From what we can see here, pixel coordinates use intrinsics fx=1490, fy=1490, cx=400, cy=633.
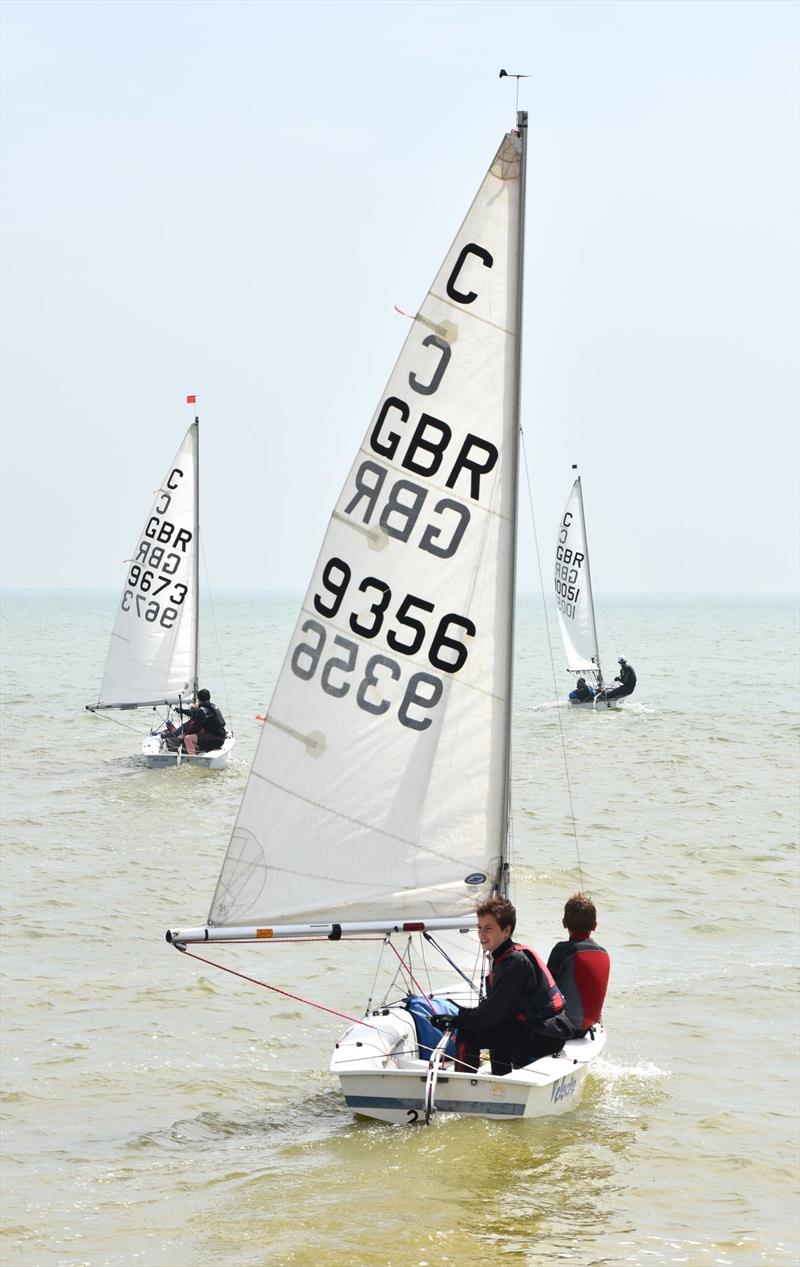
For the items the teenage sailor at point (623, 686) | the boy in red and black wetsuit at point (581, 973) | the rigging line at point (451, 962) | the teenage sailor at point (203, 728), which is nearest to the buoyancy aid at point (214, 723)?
the teenage sailor at point (203, 728)

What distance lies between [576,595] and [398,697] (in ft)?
101

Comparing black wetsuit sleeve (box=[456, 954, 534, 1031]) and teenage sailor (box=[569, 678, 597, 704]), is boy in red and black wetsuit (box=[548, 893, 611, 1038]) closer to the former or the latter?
black wetsuit sleeve (box=[456, 954, 534, 1031])

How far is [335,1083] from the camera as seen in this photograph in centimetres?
1020

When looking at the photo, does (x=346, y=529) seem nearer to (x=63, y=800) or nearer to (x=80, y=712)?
(x=63, y=800)

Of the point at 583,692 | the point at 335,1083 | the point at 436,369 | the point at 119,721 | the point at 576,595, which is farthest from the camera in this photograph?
the point at 576,595

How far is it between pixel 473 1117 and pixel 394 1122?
0.46 m

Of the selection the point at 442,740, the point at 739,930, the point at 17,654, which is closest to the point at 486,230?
the point at 442,740

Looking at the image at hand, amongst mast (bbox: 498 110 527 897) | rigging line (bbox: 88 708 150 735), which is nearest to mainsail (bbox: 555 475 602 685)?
rigging line (bbox: 88 708 150 735)

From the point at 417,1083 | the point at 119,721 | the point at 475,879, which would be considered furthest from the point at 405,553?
the point at 119,721

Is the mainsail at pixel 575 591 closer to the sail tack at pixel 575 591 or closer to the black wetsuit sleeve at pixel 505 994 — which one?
the sail tack at pixel 575 591

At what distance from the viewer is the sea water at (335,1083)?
754 cm

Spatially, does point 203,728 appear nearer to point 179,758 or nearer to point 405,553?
point 179,758

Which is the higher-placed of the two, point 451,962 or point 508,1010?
point 451,962

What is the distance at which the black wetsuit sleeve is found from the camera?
26.8 ft
